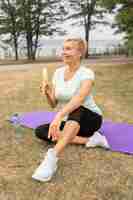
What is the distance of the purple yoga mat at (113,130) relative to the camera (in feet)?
11.5

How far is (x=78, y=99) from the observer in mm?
3090

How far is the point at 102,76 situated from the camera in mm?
10023

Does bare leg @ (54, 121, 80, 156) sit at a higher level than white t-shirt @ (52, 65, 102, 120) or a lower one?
lower

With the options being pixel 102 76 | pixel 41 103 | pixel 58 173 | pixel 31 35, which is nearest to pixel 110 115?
pixel 41 103

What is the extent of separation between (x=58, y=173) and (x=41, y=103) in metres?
3.34

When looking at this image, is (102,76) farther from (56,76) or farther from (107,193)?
(107,193)

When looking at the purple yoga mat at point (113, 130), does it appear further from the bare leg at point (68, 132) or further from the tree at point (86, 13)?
the tree at point (86, 13)

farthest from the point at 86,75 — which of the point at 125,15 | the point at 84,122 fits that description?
the point at 125,15

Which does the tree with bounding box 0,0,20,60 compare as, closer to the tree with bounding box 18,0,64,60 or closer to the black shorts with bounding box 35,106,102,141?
the tree with bounding box 18,0,64,60

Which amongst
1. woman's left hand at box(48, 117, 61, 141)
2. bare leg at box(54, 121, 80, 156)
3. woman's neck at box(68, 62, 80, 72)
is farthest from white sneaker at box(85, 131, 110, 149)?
woman's neck at box(68, 62, 80, 72)

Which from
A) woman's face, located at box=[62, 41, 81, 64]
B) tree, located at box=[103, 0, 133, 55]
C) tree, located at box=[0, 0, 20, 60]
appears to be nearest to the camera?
woman's face, located at box=[62, 41, 81, 64]

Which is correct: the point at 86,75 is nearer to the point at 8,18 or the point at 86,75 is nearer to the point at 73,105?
the point at 73,105

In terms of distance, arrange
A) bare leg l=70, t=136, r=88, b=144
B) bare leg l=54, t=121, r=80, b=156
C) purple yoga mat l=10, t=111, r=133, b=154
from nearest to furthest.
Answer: bare leg l=54, t=121, r=80, b=156 < bare leg l=70, t=136, r=88, b=144 < purple yoga mat l=10, t=111, r=133, b=154

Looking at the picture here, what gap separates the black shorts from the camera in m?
3.15
